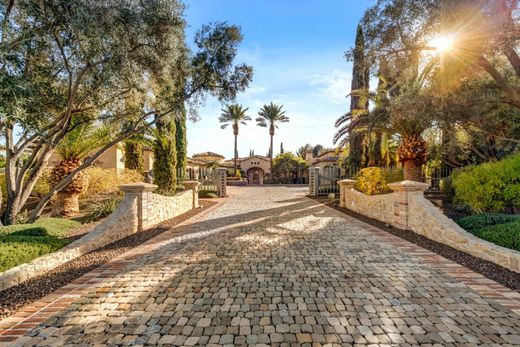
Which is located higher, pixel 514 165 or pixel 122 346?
pixel 514 165

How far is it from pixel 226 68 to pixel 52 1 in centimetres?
415

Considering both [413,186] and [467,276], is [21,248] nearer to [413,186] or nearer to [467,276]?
[467,276]

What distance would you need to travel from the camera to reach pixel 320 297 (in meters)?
3.25

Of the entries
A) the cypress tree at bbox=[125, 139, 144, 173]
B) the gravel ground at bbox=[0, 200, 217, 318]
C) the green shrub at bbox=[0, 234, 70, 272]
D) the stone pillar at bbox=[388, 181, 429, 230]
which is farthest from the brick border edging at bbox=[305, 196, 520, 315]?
the cypress tree at bbox=[125, 139, 144, 173]

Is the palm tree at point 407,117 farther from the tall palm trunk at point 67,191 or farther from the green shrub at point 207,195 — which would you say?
the tall palm trunk at point 67,191

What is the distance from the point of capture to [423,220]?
6.20m

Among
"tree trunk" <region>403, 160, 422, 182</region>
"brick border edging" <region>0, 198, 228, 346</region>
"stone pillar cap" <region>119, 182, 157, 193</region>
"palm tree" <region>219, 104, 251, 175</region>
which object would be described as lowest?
"brick border edging" <region>0, 198, 228, 346</region>

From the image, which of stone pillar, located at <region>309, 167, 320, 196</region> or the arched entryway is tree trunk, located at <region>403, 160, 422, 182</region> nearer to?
stone pillar, located at <region>309, 167, 320, 196</region>

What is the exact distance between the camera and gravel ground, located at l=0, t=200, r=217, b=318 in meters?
3.19

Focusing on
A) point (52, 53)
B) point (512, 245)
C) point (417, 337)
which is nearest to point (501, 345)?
point (417, 337)

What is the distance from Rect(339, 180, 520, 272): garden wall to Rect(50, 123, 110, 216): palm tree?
10.2m

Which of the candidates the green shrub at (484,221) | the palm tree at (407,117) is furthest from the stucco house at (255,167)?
the green shrub at (484,221)

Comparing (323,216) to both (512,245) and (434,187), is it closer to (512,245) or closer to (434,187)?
(512,245)

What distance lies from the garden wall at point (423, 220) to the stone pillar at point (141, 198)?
689cm
